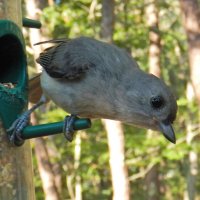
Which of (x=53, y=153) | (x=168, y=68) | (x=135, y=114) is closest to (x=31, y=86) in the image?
(x=135, y=114)

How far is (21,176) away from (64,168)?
8237 millimetres

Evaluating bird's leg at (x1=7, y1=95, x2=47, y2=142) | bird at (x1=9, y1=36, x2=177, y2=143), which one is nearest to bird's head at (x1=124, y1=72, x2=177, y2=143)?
bird at (x1=9, y1=36, x2=177, y2=143)

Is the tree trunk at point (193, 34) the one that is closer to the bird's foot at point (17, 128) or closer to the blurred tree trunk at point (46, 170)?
the blurred tree trunk at point (46, 170)

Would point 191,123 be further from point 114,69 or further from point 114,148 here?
point 114,69

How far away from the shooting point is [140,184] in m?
15.3

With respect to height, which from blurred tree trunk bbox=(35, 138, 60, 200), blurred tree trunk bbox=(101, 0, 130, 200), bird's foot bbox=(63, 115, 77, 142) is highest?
bird's foot bbox=(63, 115, 77, 142)

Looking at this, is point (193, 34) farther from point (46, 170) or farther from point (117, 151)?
point (46, 170)

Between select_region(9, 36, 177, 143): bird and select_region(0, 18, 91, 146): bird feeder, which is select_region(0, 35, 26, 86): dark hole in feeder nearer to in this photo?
A: select_region(0, 18, 91, 146): bird feeder

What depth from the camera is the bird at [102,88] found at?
3.09 metres

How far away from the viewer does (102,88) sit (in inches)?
133

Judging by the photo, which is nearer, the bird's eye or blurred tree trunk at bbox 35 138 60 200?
the bird's eye

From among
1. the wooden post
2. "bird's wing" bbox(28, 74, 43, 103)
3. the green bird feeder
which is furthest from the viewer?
"bird's wing" bbox(28, 74, 43, 103)

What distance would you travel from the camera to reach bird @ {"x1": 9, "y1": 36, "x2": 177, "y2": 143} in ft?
10.1

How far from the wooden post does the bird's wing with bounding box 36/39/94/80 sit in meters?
0.64
